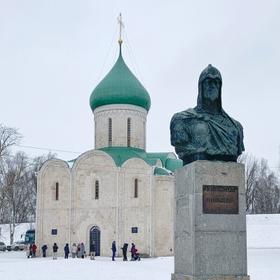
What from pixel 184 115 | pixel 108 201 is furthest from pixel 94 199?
pixel 184 115

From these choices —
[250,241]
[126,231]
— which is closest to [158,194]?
[126,231]

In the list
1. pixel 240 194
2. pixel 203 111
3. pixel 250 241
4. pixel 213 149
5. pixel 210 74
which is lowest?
pixel 250 241

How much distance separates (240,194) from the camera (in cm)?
916

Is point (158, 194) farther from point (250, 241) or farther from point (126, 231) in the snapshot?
point (250, 241)

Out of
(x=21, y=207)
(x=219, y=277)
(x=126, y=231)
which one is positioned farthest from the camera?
(x=21, y=207)

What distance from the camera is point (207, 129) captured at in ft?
30.8

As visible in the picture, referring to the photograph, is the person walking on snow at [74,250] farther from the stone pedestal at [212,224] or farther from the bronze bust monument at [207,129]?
the bronze bust monument at [207,129]

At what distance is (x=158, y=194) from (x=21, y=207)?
21731 mm

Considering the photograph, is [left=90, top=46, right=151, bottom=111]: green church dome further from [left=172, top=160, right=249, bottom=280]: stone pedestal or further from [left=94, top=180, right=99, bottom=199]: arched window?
[left=172, top=160, right=249, bottom=280]: stone pedestal

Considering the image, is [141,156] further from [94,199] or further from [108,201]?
[94,199]

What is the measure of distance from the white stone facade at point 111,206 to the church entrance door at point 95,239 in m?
0.21

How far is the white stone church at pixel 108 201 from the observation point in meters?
32.4

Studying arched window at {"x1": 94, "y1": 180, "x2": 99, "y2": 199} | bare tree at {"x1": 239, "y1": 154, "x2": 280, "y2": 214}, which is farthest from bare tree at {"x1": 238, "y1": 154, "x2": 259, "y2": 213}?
arched window at {"x1": 94, "y1": 180, "x2": 99, "y2": 199}

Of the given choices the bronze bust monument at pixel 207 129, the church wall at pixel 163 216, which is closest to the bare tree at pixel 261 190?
the church wall at pixel 163 216
